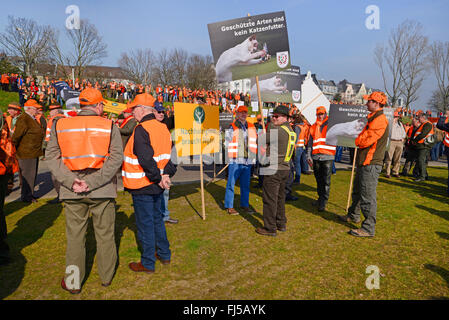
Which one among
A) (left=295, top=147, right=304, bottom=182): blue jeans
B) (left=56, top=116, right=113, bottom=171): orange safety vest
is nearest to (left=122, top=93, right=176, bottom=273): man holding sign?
(left=56, top=116, right=113, bottom=171): orange safety vest

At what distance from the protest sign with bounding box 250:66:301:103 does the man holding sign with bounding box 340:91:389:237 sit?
10.1 ft

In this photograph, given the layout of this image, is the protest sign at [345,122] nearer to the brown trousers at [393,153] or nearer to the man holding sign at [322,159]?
the man holding sign at [322,159]

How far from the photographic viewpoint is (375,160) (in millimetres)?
4855

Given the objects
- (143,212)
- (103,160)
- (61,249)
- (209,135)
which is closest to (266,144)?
(209,135)

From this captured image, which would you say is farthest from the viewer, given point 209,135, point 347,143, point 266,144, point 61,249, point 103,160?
point 347,143

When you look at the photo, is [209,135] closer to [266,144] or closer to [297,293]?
[266,144]

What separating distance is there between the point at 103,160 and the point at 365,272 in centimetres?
366

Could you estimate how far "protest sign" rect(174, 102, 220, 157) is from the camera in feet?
18.1

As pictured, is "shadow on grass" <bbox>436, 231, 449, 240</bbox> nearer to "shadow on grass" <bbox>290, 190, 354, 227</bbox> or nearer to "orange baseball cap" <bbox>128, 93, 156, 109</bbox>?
"shadow on grass" <bbox>290, 190, 354, 227</bbox>

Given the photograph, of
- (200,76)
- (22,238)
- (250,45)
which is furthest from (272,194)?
(200,76)

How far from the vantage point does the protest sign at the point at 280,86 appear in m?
7.84

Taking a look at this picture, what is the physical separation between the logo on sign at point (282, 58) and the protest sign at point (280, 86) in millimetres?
2346

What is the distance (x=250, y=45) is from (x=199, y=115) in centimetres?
166

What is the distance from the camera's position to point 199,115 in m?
5.72
